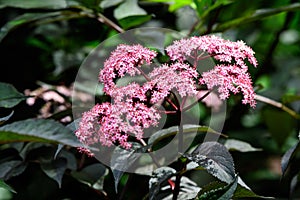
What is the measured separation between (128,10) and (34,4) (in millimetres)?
254

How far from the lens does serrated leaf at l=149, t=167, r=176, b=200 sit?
80 cm

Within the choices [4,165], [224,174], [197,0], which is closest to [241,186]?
[224,174]

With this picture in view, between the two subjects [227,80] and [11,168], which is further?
[11,168]

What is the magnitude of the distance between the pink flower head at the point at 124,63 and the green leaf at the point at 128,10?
1.40 ft

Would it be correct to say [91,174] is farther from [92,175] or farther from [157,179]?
[157,179]

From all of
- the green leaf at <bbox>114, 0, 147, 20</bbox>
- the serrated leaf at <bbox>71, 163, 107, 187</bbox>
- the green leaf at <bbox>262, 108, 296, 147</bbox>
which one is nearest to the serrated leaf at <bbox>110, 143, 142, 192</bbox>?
the serrated leaf at <bbox>71, 163, 107, 187</bbox>

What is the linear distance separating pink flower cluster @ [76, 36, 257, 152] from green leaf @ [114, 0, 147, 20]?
416 mm

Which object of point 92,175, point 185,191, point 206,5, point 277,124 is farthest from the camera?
point 277,124

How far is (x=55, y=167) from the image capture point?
0.99 meters

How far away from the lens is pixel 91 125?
2.55 ft

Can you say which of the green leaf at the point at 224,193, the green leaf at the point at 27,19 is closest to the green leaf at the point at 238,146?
the green leaf at the point at 224,193

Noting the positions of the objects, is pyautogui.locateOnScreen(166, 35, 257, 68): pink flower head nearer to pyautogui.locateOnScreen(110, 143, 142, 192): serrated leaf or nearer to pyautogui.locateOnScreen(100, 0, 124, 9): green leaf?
pyautogui.locateOnScreen(110, 143, 142, 192): serrated leaf

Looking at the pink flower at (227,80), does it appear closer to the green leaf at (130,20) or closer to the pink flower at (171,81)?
the pink flower at (171,81)

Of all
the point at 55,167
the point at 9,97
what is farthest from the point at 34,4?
the point at 55,167
